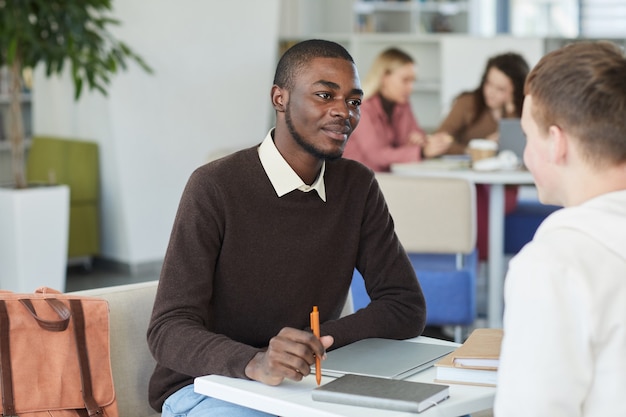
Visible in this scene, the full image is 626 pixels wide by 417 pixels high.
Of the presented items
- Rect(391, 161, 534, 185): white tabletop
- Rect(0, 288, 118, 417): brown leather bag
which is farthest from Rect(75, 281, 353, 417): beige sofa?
Rect(391, 161, 534, 185): white tabletop

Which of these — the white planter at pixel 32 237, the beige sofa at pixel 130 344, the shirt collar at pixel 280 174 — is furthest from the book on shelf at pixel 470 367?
the white planter at pixel 32 237

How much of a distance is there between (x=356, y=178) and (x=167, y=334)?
560 mm

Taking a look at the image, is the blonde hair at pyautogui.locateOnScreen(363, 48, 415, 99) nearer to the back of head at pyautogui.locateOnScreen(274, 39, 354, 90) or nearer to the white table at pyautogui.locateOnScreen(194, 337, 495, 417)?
the back of head at pyautogui.locateOnScreen(274, 39, 354, 90)

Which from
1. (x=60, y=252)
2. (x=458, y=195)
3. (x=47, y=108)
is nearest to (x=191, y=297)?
(x=458, y=195)

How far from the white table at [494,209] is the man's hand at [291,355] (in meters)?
2.68

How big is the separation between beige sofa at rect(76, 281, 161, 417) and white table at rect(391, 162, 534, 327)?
7.45ft

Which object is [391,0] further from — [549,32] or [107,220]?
[107,220]

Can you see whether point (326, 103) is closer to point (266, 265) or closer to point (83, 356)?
point (266, 265)

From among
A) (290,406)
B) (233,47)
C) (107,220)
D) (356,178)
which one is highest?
(233,47)

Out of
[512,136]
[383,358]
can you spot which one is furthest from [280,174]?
[512,136]

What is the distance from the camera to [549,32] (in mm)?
9719

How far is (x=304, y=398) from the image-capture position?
4.79ft

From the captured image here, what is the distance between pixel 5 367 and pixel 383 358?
716 mm

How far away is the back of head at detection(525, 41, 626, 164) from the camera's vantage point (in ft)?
4.05
